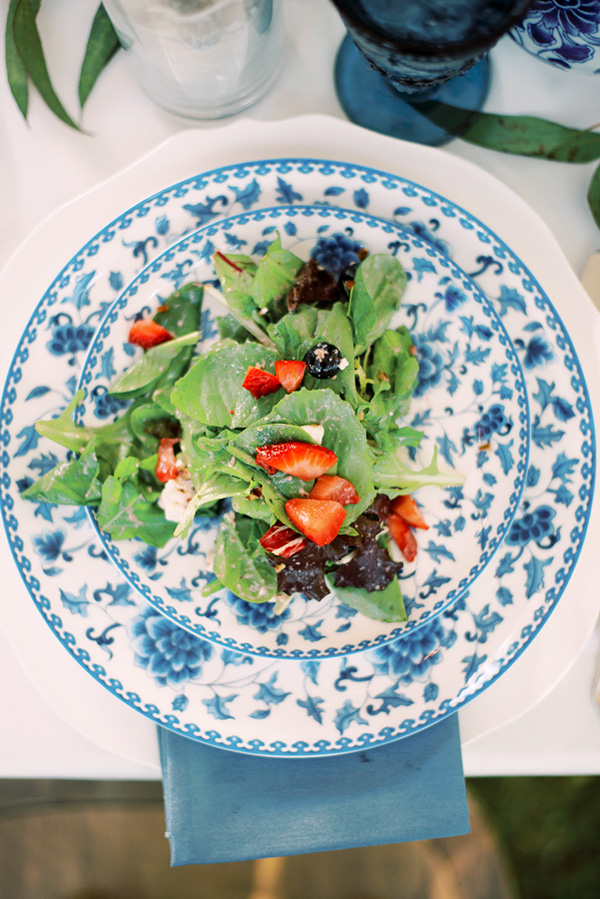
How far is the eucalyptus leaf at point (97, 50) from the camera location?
925 mm

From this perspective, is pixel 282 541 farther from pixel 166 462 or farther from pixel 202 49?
pixel 202 49

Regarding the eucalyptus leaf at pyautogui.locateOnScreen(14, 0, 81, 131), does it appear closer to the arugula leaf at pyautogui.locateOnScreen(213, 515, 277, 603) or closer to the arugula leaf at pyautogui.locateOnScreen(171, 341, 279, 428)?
the arugula leaf at pyautogui.locateOnScreen(171, 341, 279, 428)

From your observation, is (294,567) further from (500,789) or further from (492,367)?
(500,789)

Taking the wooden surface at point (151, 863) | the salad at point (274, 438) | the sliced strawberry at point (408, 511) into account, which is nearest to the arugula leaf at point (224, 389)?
the salad at point (274, 438)

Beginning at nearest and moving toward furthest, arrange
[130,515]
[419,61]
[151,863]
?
[419,61]
[130,515]
[151,863]

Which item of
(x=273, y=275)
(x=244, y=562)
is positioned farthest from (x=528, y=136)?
(x=244, y=562)

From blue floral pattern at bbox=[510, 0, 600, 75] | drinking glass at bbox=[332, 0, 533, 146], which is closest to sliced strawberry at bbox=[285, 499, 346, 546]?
drinking glass at bbox=[332, 0, 533, 146]

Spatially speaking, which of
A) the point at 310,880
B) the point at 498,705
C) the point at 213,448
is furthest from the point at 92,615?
the point at 310,880

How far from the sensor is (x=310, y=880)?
1.76m

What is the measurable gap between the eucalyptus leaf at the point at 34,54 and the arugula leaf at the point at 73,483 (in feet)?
1.64

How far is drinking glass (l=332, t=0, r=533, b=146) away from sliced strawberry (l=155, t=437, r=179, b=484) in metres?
0.55

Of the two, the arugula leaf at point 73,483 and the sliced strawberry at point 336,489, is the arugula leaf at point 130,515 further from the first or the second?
the sliced strawberry at point 336,489

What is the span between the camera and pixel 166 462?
0.91m

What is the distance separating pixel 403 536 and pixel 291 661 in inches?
9.8
